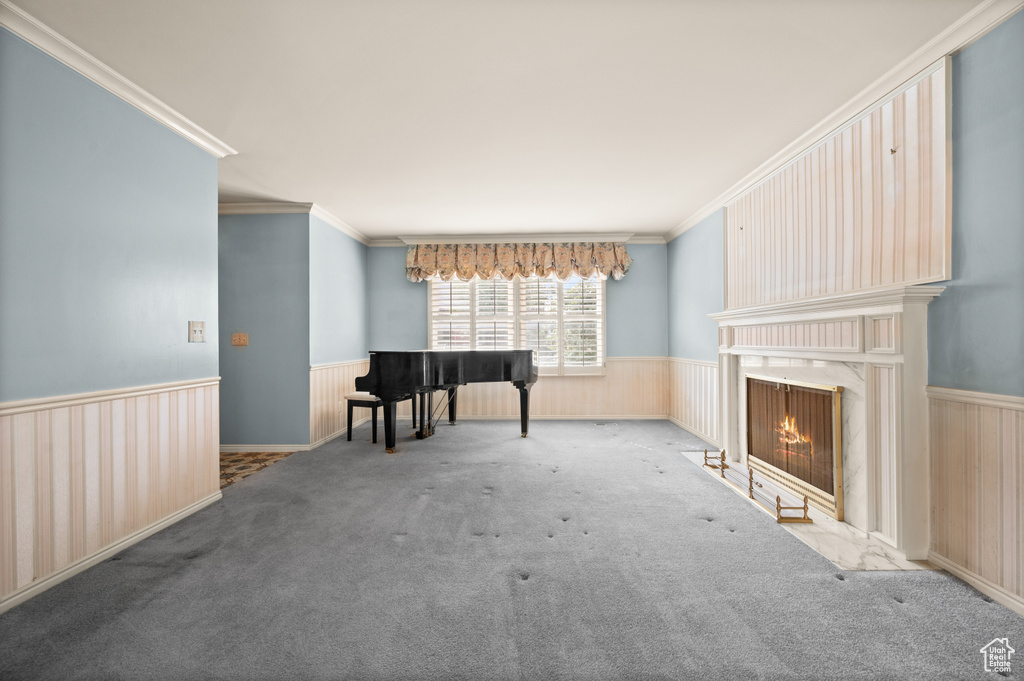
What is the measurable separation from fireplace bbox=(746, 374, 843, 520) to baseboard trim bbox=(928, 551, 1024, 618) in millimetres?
479

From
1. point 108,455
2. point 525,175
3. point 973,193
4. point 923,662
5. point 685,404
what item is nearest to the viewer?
point 923,662

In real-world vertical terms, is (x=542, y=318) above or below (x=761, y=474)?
above

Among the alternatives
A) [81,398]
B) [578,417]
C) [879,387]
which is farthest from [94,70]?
[578,417]

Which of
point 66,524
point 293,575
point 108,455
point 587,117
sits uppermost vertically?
point 587,117

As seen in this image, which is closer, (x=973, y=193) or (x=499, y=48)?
(x=973, y=193)

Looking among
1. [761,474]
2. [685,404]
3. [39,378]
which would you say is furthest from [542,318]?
[39,378]

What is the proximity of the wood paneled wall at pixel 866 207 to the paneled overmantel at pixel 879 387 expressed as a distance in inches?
7.2

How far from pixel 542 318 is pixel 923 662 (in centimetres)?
467

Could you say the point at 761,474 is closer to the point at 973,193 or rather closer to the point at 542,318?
the point at 973,193

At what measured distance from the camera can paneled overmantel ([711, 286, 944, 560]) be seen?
2037mm

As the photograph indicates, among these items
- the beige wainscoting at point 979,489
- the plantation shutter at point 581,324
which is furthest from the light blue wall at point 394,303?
the beige wainscoting at point 979,489

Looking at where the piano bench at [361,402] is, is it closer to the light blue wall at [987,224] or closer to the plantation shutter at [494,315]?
the plantation shutter at [494,315]

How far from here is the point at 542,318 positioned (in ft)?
19.0

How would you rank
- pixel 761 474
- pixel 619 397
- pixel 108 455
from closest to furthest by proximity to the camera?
pixel 108 455, pixel 761 474, pixel 619 397
